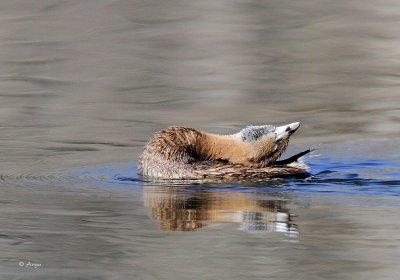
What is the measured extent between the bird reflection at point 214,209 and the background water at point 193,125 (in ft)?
0.07

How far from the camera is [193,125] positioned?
1245cm

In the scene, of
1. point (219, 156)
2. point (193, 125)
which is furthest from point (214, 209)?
point (193, 125)

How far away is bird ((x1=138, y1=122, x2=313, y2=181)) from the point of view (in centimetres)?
969

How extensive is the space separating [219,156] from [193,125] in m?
2.36

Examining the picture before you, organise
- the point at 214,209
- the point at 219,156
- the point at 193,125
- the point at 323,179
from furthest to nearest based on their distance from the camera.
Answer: the point at 193,125 → the point at 219,156 → the point at 323,179 → the point at 214,209

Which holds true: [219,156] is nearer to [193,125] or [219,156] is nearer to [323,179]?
[323,179]

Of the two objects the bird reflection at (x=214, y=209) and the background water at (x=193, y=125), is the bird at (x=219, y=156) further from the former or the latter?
the bird reflection at (x=214, y=209)

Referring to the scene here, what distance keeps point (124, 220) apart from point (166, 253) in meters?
1.07

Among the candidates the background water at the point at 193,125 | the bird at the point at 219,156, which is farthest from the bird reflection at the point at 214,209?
the bird at the point at 219,156

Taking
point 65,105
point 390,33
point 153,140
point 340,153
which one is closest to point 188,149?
point 153,140

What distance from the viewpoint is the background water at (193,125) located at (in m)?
6.96

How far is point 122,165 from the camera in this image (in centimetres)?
1045

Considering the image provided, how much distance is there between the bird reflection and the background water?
21 millimetres

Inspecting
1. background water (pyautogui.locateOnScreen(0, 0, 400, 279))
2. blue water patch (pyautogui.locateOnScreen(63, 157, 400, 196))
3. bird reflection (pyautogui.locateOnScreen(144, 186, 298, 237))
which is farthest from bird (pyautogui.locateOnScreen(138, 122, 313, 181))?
bird reflection (pyautogui.locateOnScreen(144, 186, 298, 237))
